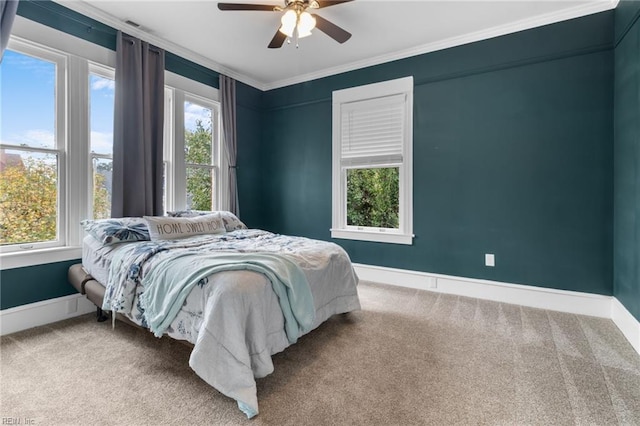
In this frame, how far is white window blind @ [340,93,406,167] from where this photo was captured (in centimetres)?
389

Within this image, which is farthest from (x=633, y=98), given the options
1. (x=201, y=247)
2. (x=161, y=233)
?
(x=161, y=233)

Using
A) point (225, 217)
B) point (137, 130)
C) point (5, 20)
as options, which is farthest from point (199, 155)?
point (5, 20)

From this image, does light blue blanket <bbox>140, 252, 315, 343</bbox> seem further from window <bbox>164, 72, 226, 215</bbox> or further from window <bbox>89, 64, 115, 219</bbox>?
window <bbox>164, 72, 226, 215</bbox>

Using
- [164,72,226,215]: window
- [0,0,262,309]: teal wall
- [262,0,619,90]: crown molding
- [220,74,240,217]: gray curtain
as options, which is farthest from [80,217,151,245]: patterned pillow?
[262,0,619,90]: crown molding

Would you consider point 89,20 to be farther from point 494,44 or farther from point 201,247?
point 494,44

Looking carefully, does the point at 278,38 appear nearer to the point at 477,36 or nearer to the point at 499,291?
the point at 477,36

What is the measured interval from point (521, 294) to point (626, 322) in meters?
0.82

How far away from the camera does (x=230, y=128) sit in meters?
4.32

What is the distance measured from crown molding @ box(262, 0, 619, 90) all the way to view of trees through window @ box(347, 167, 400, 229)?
1.36 m

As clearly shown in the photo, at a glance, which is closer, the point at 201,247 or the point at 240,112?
the point at 201,247

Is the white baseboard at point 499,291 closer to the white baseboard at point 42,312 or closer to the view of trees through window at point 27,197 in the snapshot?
the white baseboard at point 42,312

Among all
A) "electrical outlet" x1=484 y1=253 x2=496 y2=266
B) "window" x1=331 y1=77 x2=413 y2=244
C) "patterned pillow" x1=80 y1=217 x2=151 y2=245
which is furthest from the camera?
"window" x1=331 y1=77 x2=413 y2=244

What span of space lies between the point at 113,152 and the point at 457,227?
3.72 metres

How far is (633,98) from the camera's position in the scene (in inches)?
95.1
